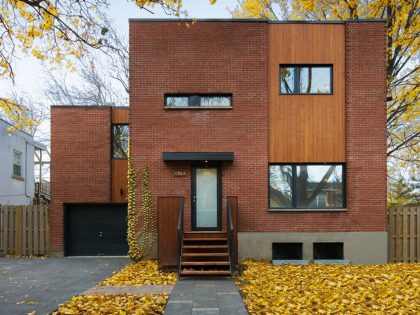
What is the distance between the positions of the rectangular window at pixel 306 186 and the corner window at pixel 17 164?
14.9 meters

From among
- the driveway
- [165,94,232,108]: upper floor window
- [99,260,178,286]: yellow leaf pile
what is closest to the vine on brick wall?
the driveway

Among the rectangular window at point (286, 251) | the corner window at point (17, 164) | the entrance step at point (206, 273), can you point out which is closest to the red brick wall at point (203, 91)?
the rectangular window at point (286, 251)

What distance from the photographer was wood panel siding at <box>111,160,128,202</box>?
1641 centimetres

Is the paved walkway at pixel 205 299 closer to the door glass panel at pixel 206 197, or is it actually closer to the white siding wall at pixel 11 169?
the door glass panel at pixel 206 197

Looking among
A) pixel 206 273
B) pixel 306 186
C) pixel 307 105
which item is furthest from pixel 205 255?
pixel 307 105

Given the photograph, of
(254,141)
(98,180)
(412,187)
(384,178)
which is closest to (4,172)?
(98,180)

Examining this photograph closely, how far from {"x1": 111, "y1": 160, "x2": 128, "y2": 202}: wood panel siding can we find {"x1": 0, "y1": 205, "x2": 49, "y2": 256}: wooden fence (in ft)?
8.66

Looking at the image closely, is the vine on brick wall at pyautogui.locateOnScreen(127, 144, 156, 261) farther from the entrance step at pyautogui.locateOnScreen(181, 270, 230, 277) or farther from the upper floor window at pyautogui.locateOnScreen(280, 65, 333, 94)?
the upper floor window at pyautogui.locateOnScreen(280, 65, 333, 94)

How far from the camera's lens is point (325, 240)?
1359 centimetres

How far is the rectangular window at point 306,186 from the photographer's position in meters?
13.7

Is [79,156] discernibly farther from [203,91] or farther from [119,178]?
[203,91]

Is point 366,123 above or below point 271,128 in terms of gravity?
above

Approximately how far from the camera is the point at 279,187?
1383cm

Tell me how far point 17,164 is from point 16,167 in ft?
0.73
